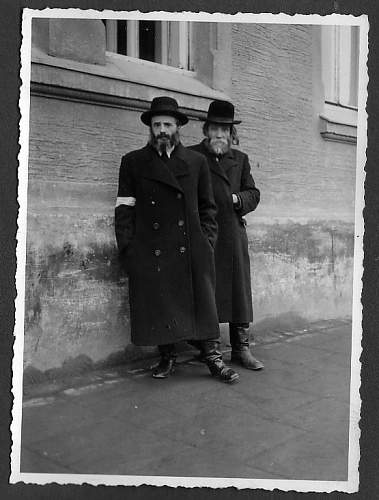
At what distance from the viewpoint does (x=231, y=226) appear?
442cm

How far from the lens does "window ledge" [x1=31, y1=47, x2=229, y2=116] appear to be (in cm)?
376

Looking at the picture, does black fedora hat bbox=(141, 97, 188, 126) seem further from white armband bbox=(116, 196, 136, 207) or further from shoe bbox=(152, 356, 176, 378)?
shoe bbox=(152, 356, 176, 378)

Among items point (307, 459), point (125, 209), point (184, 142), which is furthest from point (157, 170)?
point (307, 459)

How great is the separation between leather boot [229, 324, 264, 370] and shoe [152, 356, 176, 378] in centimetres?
46

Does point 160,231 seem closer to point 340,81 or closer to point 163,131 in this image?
point 163,131

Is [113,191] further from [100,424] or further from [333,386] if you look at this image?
[333,386]

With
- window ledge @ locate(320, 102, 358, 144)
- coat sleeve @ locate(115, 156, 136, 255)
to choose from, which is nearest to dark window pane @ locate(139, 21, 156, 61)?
coat sleeve @ locate(115, 156, 136, 255)

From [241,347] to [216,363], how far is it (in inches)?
13.1

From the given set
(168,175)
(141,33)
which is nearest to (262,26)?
(141,33)

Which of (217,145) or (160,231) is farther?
(217,145)

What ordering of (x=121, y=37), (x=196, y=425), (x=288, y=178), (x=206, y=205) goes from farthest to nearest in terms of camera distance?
(x=288, y=178)
(x=206, y=205)
(x=121, y=37)
(x=196, y=425)

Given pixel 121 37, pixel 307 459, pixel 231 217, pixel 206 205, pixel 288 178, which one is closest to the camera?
pixel 307 459

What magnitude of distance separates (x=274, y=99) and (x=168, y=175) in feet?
3.72

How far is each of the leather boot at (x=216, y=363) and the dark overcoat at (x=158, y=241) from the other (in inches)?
7.5
